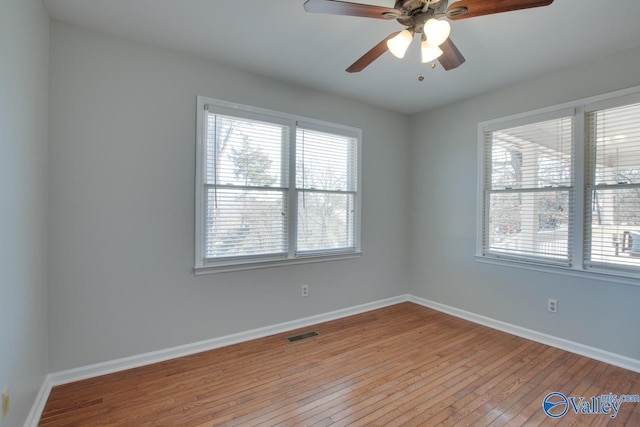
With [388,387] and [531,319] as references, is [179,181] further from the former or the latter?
[531,319]

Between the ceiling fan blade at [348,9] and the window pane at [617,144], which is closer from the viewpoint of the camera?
the ceiling fan blade at [348,9]

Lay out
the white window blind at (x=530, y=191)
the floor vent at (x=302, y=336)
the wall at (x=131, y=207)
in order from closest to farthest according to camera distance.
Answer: the wall at (x=131, y=207) < the white window blind at (x=530, y=191) < the floor vent at (x=302, y=336)

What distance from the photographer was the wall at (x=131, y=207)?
2244 millimetres

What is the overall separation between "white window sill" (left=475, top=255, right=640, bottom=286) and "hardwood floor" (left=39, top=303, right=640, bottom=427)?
72 centimetres

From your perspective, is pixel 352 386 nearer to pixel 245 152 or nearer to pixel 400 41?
pixel 245 152

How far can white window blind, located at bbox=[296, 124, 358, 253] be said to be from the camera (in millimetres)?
3365

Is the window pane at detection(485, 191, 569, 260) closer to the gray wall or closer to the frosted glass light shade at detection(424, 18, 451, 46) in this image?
the frosted glass light shade at detection(424, 18, 451, 46)

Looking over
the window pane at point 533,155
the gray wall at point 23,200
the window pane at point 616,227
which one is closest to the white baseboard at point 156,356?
the gray wall at point 23,200

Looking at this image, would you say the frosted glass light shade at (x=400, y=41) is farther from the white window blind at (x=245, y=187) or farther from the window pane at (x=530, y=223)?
the window pane at (x=530, y=223)

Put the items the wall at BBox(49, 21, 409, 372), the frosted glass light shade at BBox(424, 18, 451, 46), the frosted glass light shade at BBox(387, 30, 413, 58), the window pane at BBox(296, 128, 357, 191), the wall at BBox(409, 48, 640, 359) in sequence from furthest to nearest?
the window pane at BBox(296, 128, 357, 191), the wall at BBox(409, 48, 640, 359), the wall at BBox(49, 21, 409, 372), the frosted glass light shade at BBox(387, 30, 413, 58), the frosted glass light shade at BBox(424, 18, 451, 46)

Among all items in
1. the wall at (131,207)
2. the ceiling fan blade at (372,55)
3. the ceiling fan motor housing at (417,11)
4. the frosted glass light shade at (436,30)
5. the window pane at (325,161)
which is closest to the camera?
the frosted glass light shade at (436,30)

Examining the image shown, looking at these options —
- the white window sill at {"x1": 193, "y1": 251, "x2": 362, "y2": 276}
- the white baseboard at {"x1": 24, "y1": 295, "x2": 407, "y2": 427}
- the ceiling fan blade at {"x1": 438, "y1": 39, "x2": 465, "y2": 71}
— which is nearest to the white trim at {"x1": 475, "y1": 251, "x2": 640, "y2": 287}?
the white window sill at {"x1": 193, "y1": 251, "x2": 362, "y2": 276}

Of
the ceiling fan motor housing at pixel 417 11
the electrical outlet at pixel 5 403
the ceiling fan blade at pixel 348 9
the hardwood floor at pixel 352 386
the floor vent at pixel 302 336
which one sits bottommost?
the hardwood floor at pixel 352 386

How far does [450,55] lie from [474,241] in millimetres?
2332
